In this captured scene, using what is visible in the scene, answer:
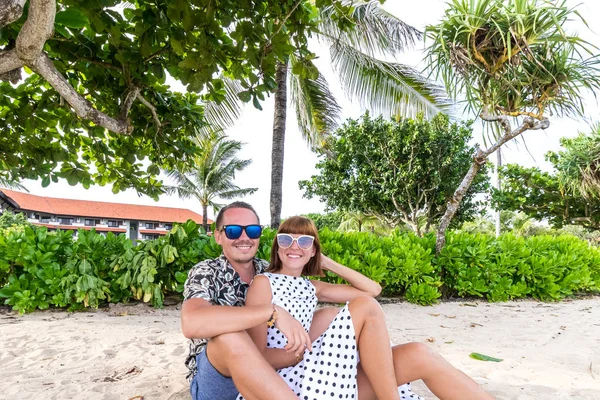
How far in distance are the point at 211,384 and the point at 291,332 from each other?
51cm

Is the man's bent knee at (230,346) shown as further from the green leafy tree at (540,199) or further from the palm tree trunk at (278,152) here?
the green leafy tree at (540,199)

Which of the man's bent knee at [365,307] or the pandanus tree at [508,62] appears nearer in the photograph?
the man's bent knee at [365,307]

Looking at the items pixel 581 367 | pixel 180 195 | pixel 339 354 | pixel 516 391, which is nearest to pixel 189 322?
pixel 339 354

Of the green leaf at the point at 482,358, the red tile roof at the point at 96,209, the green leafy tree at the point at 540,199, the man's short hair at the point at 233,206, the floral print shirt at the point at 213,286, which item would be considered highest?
the red tile roof at the point at 96,209

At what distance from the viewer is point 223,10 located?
101 inches

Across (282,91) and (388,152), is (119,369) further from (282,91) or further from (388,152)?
(388,152)

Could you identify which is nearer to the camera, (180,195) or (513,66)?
(513,66)

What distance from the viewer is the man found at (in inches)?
70.5

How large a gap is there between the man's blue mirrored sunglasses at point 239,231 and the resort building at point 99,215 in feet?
87.3

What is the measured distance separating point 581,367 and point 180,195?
83.0 feet

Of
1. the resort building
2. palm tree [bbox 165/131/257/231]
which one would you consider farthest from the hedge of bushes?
the resort building

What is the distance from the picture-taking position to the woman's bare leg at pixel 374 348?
77.9 inches

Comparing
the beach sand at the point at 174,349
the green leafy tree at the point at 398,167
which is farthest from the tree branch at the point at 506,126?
the green leafy tree at the point at 398,167

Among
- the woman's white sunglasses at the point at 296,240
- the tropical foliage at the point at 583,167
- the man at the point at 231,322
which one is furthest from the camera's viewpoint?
the tropical foliage at the point at 583,167
